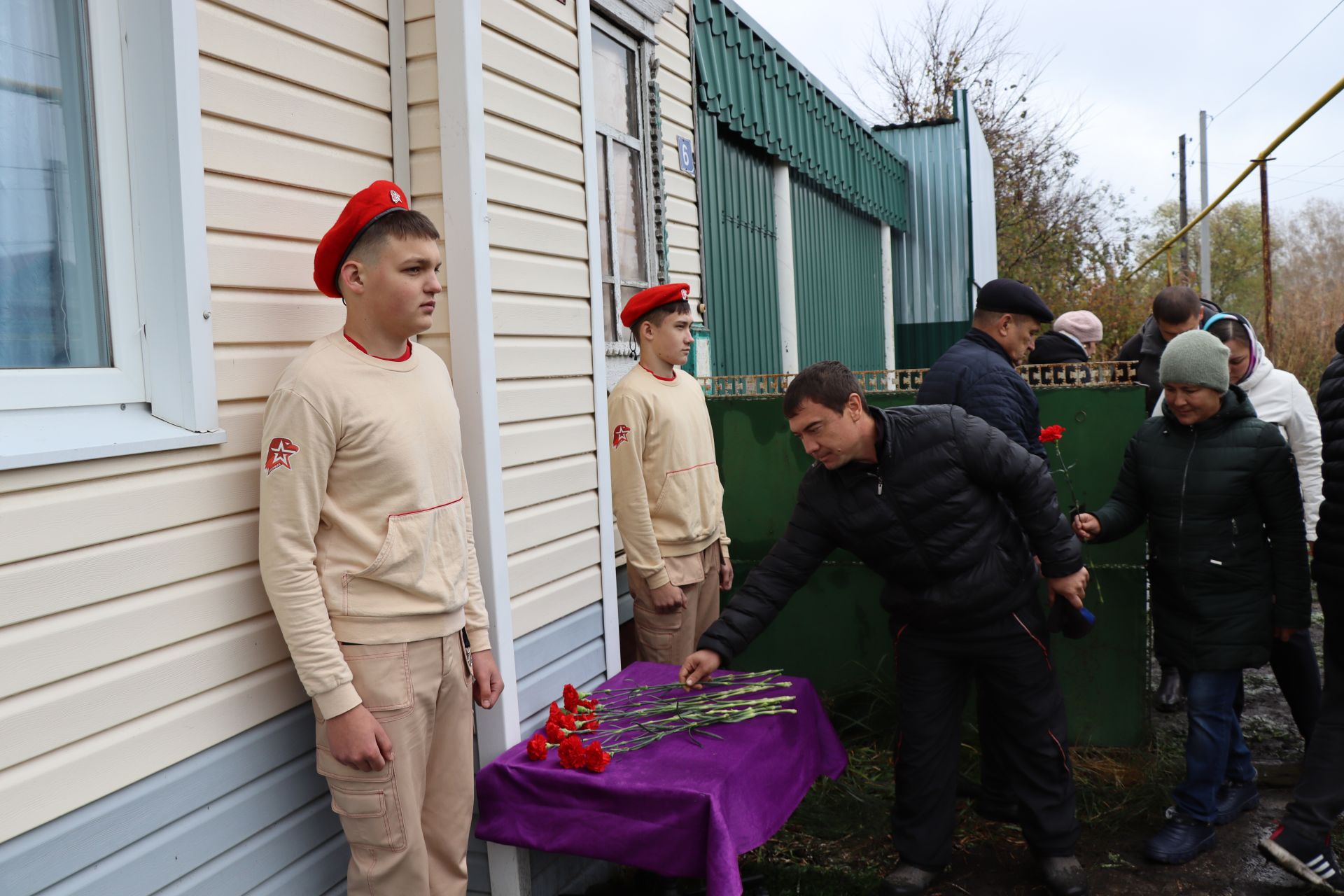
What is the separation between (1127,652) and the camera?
4.80 m

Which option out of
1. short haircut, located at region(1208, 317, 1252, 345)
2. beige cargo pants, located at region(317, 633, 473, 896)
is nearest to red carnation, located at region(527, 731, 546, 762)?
beige cargo pants, located at region(317, 633, 473, 896)

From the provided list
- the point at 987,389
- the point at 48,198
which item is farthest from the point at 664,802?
the point at 987,389

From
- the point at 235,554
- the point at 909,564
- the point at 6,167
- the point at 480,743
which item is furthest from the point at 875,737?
the point at 6,167

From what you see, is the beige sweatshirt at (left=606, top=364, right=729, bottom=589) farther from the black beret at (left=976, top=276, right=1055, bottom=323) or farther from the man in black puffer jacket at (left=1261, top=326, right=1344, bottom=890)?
the man in black puffer jacket at (left=1261, top=326, right=1344, bottom=890)

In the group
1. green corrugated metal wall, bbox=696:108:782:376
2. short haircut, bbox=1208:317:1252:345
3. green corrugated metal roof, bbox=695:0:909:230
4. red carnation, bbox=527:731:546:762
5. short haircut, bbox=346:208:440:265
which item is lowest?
red carnation, bbox=527:731:546:762

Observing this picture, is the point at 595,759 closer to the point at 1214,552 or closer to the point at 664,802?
the point at 664,802

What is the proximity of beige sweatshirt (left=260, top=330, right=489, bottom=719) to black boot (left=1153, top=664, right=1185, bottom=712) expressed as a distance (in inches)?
173

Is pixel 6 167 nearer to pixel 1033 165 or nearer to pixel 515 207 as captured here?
pixel 515 207

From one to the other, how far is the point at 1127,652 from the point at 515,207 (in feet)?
11.5

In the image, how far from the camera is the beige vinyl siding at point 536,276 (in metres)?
3.18

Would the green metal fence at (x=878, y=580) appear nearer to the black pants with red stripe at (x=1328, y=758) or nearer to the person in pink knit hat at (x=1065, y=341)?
the black pants with red stripe at (x=1328, y=758)

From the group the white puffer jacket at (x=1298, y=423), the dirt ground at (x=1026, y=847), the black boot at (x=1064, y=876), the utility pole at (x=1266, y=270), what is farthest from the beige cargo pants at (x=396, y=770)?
the utility pole at (x=1266, y=270)

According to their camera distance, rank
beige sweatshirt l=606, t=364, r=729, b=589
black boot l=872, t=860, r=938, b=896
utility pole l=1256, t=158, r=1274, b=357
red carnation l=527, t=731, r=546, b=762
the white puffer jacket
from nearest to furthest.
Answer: red carnation l=527, t=731, r=546, b=762
black boot l=872, t=860, r=938, b=896
beige sweatshirt l=606, t=364, r=729, b=589
the white puffer jacket
utility pole l=1256, t=158, r=1274, b=357

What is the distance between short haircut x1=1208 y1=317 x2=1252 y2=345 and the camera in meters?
4.50
